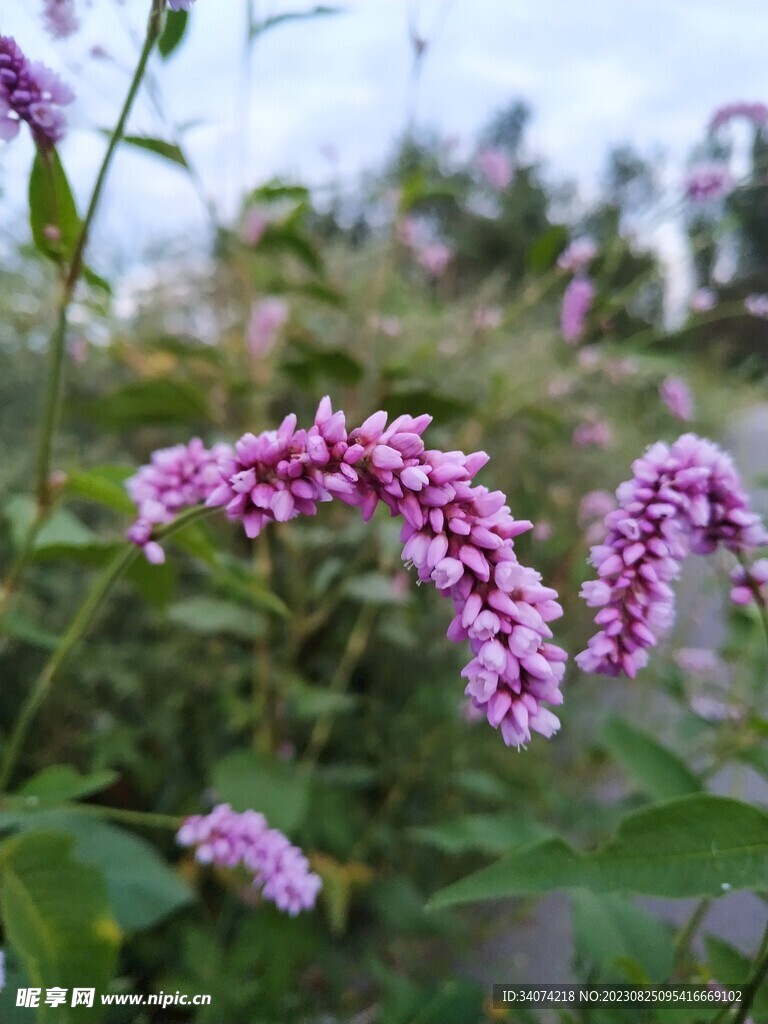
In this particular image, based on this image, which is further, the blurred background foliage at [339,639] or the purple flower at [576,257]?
the purple flower at [576,257]

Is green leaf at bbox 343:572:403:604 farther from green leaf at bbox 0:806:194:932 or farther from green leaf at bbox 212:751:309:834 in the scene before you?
green leaf at bbox 0:806:194:932

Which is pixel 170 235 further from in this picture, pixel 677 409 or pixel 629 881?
pixel 629 881

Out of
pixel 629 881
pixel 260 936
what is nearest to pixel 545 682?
pixel 629 881

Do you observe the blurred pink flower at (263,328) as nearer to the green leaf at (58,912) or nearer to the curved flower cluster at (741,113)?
the curved flower cluster at (741,113)

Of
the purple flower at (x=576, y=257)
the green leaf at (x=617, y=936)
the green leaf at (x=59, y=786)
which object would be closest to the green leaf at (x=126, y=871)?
the green leaf at (x=59, y=786)

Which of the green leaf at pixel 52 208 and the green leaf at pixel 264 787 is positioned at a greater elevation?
the green leaf at pixel 52 208

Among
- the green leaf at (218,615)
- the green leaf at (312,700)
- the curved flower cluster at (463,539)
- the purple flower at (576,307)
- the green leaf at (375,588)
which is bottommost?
the curved flower cluster at (463,539)

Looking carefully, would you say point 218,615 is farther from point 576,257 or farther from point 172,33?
point 576,257
